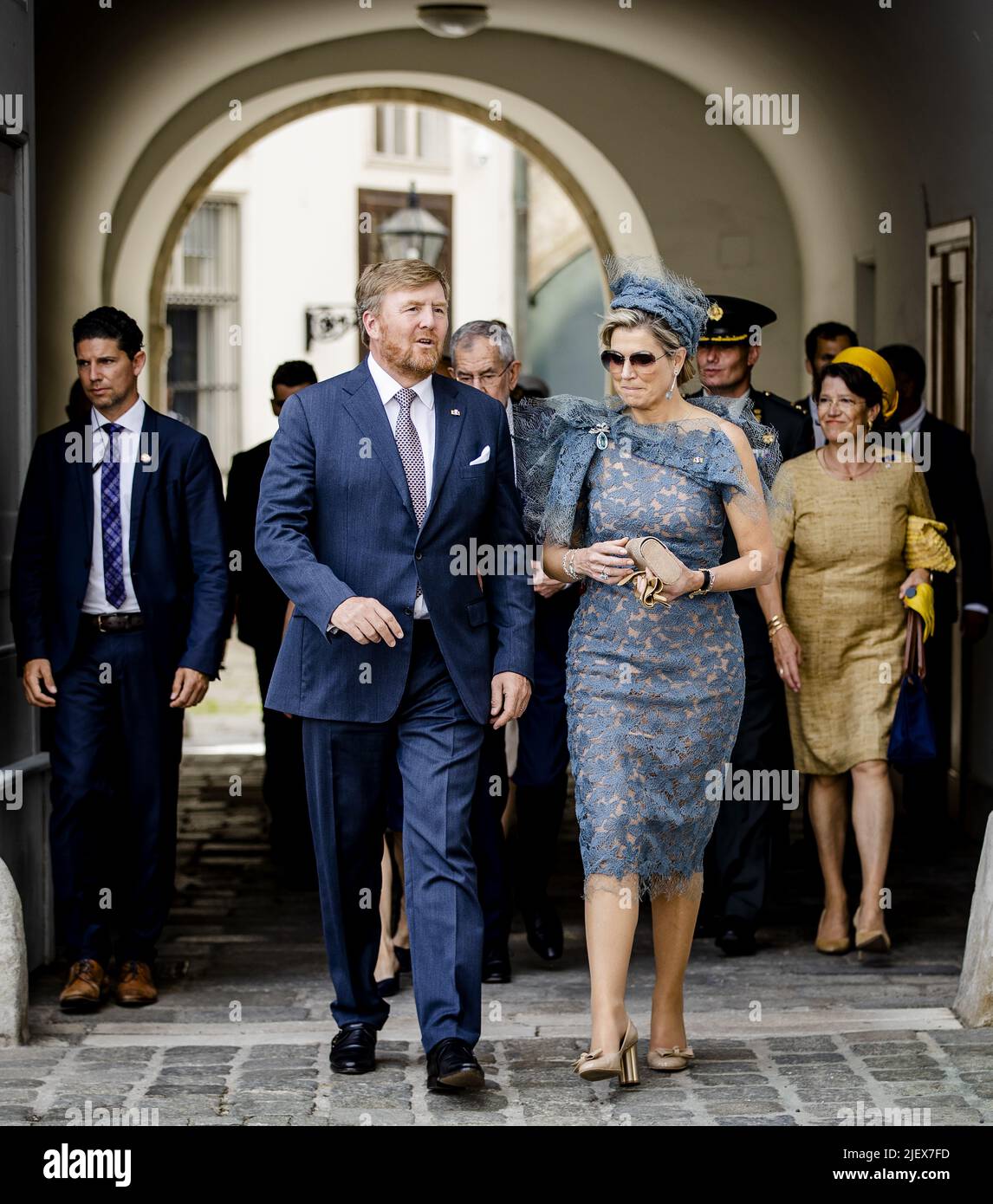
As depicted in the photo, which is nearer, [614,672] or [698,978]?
[614,672]

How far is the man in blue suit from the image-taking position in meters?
5.27

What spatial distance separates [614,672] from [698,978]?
1785 mm

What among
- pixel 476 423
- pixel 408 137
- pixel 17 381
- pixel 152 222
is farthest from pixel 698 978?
pixel 408 137

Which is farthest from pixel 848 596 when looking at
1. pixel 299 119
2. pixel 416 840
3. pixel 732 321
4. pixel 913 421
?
pixel 299 119

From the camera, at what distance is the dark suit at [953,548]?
8398 millimetres

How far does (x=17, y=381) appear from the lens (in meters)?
7.00

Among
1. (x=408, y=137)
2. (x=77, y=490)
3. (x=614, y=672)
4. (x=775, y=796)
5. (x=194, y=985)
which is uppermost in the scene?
(x=408, y=137)

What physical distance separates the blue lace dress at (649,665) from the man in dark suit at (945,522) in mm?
2898

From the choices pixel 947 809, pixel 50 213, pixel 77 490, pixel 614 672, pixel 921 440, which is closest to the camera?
pixel 614 672

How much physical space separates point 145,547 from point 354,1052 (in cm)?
180

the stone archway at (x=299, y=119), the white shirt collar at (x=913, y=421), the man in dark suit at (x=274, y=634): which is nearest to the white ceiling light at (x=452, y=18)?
the stone archway at (x=299, y=119)

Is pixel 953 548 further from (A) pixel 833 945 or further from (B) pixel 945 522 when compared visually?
(A) pixel 833 945

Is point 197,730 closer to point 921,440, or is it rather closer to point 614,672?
point 921,440

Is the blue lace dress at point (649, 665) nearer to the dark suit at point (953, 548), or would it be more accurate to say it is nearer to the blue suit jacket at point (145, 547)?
the blue suit jacket at point (145, 547)
